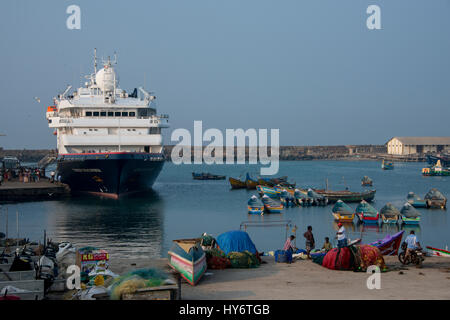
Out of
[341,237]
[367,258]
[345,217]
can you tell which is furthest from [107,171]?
[367,258]

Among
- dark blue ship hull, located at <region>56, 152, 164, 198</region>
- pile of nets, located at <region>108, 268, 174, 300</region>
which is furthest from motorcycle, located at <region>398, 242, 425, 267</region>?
dark blue ship hull, located at <region>56, 152, 164, 198</region>

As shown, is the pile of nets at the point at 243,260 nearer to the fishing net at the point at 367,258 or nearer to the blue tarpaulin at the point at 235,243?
the blue tarpaulin at the point at 235,243

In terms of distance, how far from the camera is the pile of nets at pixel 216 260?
1412 cm

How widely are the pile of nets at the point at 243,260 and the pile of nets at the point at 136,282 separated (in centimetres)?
412

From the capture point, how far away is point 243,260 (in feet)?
47.7

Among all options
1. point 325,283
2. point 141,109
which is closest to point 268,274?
point 325,283

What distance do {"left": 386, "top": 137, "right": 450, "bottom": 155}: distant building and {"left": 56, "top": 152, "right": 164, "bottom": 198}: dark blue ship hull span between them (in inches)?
6141

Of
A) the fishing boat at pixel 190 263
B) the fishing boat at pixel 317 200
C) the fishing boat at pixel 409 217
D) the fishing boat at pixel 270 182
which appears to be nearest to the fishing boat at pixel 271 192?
the fishing boat at pixel 317 200

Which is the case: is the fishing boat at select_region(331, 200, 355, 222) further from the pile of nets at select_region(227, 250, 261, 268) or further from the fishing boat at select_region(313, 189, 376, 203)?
the pile of nets at select_region(227, 250, 261, 268)

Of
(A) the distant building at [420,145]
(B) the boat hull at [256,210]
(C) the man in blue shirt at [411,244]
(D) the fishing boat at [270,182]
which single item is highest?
(A) the distant building at [420,145]

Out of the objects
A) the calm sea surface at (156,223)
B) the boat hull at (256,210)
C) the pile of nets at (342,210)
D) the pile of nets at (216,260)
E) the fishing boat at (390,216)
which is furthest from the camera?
the boat hull at (256,210)

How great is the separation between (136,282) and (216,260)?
4.34 meters

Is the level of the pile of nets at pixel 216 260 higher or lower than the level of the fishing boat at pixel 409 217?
higher
